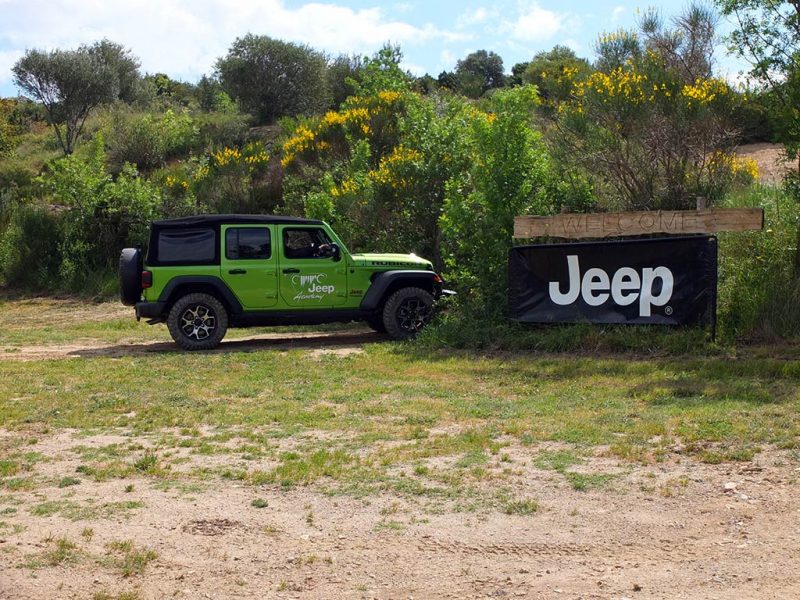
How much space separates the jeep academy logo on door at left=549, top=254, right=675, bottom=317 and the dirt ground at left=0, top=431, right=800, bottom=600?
6483 mm

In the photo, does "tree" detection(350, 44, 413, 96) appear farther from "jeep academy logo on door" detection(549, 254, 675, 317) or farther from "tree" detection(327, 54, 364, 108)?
"jeep academy logo on door" detection(549, 254, 675, 317)

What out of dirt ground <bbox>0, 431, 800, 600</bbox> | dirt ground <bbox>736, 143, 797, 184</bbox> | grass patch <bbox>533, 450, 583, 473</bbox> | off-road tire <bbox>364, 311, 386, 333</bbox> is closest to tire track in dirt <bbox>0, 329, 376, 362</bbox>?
off-road tire <bbox>364, 311, 386, 333</bbox>

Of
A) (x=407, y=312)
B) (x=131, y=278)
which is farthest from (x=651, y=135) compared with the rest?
(x=131, y=278)

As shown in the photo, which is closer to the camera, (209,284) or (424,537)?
(424,537)

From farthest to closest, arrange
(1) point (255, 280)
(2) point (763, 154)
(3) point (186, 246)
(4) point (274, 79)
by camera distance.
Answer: (4) point (274, 79) < (2) point (763, 154) < (1) point (255, 280) < (3) point (186, 246)

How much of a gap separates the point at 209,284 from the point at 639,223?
661 centimetres

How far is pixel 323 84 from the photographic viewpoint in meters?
44.5

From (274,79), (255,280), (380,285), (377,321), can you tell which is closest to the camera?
(255,280)

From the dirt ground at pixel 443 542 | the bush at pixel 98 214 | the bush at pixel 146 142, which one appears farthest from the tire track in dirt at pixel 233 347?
the bush at pixel 146 142

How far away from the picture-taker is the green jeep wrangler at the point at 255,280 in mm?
15070

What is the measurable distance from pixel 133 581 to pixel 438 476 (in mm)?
2532

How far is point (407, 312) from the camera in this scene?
1587cm

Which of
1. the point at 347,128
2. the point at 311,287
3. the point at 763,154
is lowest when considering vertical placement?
the point at 311,287

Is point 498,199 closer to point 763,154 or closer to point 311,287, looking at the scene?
point 311,287
